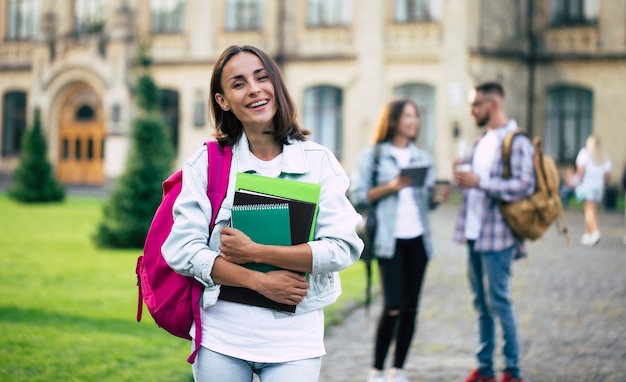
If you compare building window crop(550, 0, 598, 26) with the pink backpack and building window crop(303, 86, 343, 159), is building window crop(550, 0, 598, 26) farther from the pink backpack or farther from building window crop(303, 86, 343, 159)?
the pink backpack

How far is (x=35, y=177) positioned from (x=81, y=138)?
769 centimetres

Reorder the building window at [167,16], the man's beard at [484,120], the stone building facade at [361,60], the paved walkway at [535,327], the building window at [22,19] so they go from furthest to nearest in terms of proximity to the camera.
→ the building window at [22,19], the building window at [167,16], the stone building facade at [361,60], the paved walkway at [535,327], the man's beard at [484,120]

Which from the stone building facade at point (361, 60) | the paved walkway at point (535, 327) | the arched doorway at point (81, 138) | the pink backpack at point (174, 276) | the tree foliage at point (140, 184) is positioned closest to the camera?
the pink backpack at point (174, 276)

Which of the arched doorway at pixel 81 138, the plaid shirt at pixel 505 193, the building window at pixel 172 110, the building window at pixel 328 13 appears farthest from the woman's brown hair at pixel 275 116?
the arched doorway at pixel 81 138

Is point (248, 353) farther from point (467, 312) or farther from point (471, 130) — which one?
point (471, 130)

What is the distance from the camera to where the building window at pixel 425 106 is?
2831cm

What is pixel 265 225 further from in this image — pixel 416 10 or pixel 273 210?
pixel 416 10

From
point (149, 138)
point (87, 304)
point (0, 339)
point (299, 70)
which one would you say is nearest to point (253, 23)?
point (299, 70)

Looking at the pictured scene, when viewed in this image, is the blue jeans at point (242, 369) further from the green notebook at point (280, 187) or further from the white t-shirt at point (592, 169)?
the white t-shirt at point (592, 169)

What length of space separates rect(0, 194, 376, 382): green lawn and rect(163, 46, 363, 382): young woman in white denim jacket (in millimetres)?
3425

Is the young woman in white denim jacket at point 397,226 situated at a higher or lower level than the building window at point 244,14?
lower

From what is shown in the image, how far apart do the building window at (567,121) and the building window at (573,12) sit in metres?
2.29

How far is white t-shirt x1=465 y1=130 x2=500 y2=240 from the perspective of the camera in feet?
20.1

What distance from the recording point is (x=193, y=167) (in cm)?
296
